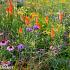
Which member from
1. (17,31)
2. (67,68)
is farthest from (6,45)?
(67,68)

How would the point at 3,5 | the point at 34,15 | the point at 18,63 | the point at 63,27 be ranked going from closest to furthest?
the point at 18,63, the point at 63,27, the point at 34,15, the point at 3,5

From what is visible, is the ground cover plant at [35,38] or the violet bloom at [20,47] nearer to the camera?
the ground cover plant at [35,38]

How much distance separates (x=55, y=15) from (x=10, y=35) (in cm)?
109

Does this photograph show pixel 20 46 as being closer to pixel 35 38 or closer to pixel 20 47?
pixel 20 47

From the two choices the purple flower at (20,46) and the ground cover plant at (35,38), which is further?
the purple flower at (20,46)

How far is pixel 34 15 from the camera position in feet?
17.6

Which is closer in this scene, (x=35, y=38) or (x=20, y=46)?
(x=20, y=46)

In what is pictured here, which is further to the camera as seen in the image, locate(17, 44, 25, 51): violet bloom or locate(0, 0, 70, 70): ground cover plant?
locate(17, 44, 25, 51): violet bloom

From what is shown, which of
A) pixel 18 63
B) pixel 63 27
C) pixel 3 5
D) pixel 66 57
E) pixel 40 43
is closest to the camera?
pixel 18 63

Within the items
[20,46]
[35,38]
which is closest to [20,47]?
[20,46]

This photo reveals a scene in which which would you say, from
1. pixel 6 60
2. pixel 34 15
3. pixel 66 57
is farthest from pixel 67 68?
pixel 34 15

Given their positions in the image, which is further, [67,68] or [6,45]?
[6,45]

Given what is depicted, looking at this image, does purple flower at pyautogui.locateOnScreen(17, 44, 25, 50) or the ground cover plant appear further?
purple flower at pyautogui.locateOnScreen(17, 44, 25, 50)

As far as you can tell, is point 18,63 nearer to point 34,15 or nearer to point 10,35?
point 10,35
